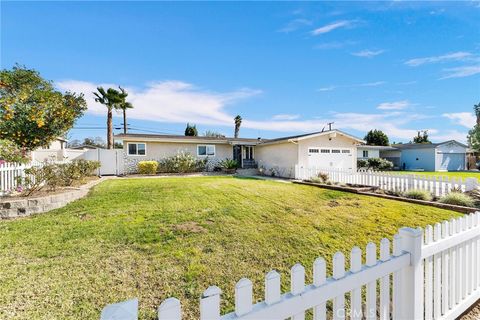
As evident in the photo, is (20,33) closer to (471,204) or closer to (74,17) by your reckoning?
(74,17)

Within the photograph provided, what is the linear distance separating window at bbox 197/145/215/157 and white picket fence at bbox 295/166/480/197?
1095 cm

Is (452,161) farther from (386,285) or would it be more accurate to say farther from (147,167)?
(386,285)

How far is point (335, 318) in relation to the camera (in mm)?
1592

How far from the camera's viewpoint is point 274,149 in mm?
19500

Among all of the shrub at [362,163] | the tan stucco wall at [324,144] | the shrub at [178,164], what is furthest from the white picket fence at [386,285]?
the shrub at [362,163]

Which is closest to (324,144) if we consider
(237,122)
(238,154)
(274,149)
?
(274,149)

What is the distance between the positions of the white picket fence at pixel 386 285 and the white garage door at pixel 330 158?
49.1 ft

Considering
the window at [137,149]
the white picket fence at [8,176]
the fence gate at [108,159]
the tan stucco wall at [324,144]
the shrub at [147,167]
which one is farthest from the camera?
the window at [137,149]

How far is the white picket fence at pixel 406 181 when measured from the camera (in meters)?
8.20

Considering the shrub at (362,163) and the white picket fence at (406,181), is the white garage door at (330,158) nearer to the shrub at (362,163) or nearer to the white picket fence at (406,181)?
the white picket fence at (406,181)

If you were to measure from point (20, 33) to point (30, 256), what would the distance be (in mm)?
10605

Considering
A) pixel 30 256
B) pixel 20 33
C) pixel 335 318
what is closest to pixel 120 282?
pixel 30 256

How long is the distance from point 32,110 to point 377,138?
135 feet

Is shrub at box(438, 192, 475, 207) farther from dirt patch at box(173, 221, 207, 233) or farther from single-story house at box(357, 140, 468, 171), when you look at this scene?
single-story house at box(357, 140, 468, 171)
